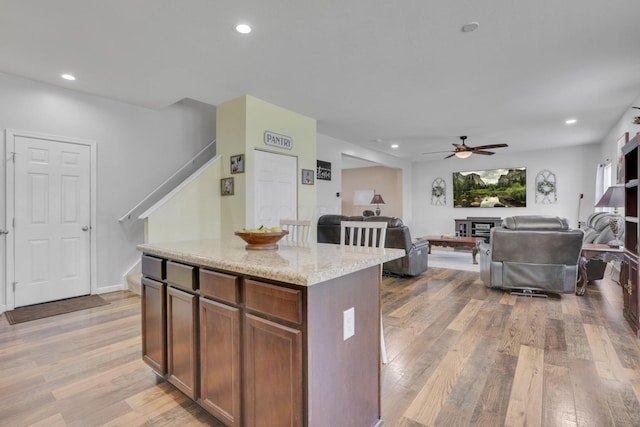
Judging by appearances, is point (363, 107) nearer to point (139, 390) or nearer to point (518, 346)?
point (518, 346)

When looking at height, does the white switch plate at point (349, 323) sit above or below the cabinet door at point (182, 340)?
above

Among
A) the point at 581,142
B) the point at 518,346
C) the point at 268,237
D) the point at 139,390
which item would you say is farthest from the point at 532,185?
the point at 139,390

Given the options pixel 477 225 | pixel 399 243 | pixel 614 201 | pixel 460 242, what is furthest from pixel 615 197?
pixel 477 225

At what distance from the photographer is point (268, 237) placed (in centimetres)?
191

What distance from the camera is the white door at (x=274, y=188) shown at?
470cm

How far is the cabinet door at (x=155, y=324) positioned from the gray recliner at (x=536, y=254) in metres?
3.80

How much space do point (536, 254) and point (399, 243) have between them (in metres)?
1.69

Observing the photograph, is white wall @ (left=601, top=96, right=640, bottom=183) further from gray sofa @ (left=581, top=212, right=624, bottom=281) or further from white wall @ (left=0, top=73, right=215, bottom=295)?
white wall @ (left=0, top=73, right=215, bottom=295)

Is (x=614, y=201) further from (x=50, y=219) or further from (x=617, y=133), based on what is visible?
(x=50, y=219)

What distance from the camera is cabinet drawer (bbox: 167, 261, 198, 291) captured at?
171 cm

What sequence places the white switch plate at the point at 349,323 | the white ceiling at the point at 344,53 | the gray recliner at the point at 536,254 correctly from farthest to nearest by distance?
1. the gray recliner at the point at 536,254
2. the white ceiling at the point at 344,53
3. the white switch plate at the point at 349,323

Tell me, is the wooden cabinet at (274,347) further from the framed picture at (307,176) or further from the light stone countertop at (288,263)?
the framed picture at (307,176)

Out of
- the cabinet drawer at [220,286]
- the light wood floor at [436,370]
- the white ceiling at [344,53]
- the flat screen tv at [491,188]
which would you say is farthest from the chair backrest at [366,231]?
the flat screen tv at [491,188]

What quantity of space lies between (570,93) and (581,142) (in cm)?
435
